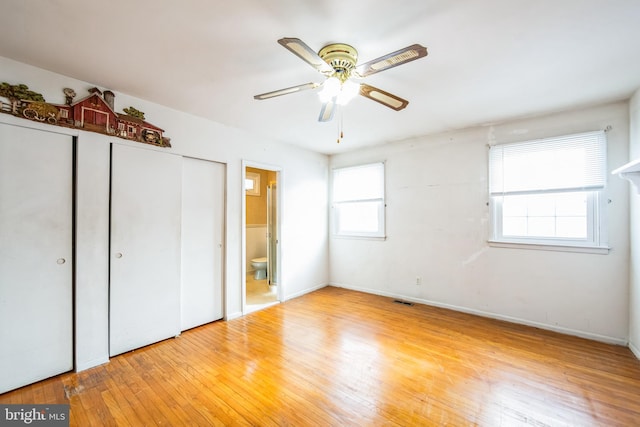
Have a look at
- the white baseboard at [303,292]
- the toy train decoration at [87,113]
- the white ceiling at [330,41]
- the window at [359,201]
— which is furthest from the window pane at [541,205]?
the toy train decoration at [87,113]

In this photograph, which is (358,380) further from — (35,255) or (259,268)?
(259,268)

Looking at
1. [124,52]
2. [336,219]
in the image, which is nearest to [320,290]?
[336,219]

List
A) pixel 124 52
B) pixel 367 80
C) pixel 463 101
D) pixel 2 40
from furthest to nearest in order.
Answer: pixel 463 101 < pixel 367 80 < pixel 124 52 < pixel 2 40

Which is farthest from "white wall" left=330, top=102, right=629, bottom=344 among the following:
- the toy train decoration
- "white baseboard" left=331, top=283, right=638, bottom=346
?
the toy train decoration

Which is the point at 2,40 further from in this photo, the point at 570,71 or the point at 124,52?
the point at 570,71

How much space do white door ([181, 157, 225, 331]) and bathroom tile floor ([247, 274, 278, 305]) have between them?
31.8 inches

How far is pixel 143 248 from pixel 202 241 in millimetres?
675

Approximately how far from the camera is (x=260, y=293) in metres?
4.62

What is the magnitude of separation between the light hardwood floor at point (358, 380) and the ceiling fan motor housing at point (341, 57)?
2375 mm

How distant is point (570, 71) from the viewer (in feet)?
7.30

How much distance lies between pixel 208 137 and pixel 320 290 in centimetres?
318

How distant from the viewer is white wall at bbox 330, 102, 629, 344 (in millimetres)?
2824

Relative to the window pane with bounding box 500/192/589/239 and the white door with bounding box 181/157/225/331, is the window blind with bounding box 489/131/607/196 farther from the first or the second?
the white door with bounding box 181/157/225/331

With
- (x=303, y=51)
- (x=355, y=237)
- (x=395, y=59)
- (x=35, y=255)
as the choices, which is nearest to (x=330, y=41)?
(x=303, y=51)
